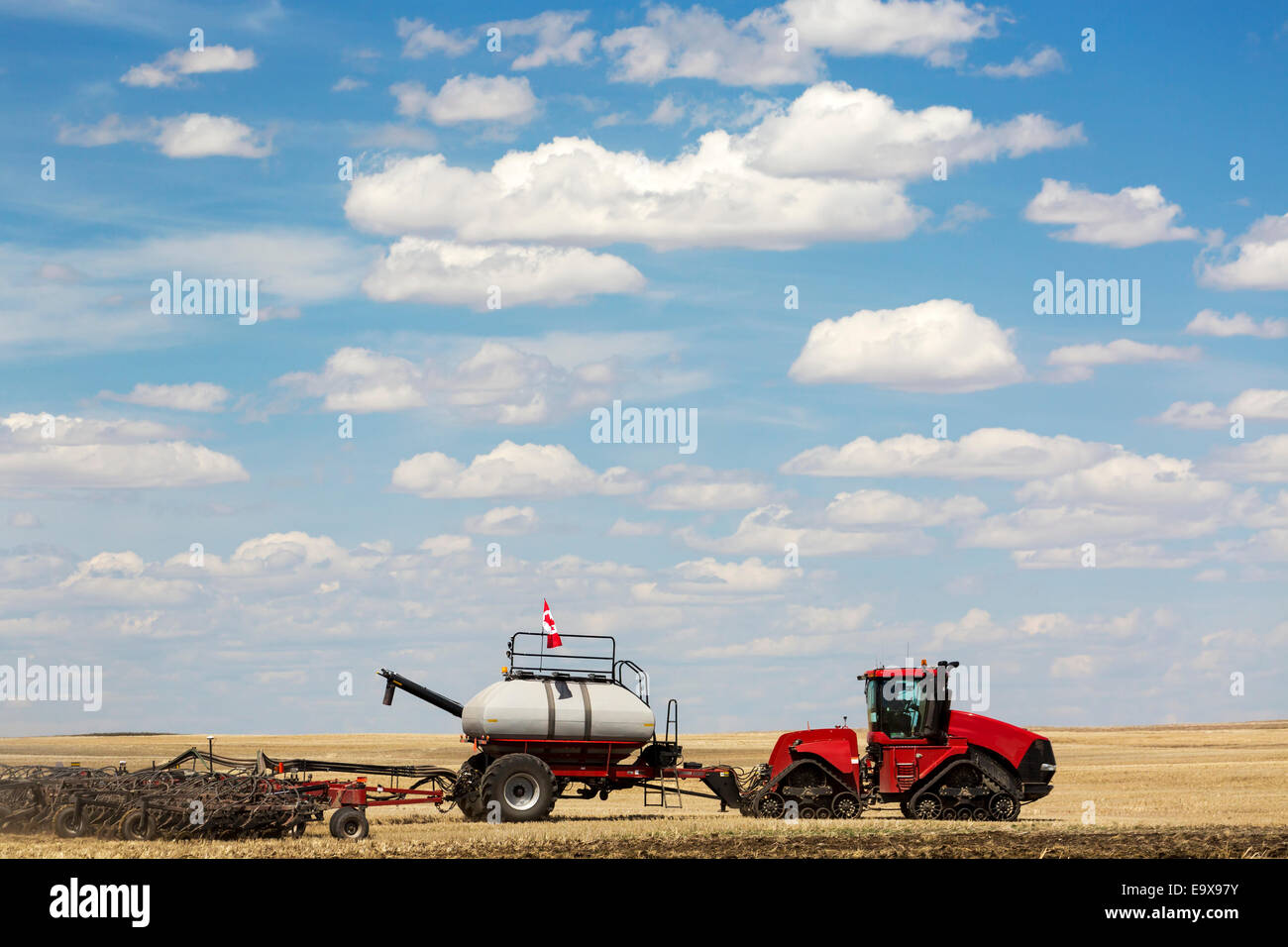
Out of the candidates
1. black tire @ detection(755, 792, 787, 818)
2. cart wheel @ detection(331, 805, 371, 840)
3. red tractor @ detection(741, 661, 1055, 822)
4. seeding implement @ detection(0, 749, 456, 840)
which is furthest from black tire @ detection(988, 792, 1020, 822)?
cart wheel @ detection(331, 805, 371, 840)

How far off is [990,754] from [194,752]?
17067 mm

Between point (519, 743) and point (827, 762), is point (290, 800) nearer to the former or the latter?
point (519, 743)

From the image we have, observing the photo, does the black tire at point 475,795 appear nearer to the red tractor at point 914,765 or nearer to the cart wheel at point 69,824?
the red tractor at point 914,765

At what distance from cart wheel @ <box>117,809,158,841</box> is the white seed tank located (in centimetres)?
863

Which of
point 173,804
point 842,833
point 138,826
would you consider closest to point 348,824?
point 173,804

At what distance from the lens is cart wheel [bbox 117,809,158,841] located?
2459 cm

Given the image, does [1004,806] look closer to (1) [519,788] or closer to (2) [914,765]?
(2) [914,765]

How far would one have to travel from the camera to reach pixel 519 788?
31.2 metres

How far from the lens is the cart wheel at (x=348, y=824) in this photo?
87.5ft

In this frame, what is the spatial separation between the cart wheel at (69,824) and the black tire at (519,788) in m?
8.55

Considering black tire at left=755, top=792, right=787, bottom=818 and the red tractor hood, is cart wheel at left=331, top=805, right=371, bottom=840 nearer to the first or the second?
black tire at left=755, top=792, right=787, bottom=818

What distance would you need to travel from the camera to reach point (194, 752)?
29.9 meters
